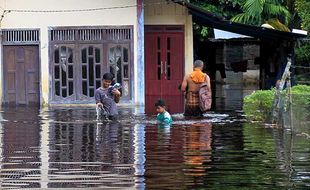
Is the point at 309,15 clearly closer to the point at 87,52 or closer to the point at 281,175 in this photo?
the point at 87,52

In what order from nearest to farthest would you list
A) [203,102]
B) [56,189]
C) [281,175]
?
1. [56,189]
2. [281,175]
3. [203,102]

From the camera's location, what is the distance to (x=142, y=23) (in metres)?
25.9

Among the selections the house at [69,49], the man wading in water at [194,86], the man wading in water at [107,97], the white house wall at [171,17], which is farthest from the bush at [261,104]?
the white house wall at [171,17]

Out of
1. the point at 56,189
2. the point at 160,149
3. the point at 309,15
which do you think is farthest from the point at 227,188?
the point at 309,15

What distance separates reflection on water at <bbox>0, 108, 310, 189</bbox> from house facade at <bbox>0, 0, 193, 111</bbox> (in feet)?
23.9

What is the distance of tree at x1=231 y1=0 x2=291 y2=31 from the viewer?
28419 millimetres

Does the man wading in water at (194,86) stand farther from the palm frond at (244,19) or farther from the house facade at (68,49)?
the palm frond at (244,19)

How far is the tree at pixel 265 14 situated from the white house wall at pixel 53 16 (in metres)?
4.94

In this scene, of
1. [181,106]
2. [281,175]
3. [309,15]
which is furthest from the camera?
[181,106]

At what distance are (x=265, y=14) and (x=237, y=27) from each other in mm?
4505

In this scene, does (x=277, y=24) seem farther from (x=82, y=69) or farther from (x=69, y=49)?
(x=69, y=49)

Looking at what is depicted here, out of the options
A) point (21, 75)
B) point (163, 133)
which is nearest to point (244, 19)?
point (21, 75)

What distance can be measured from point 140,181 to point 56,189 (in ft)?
3.61

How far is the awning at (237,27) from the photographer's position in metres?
26.0
